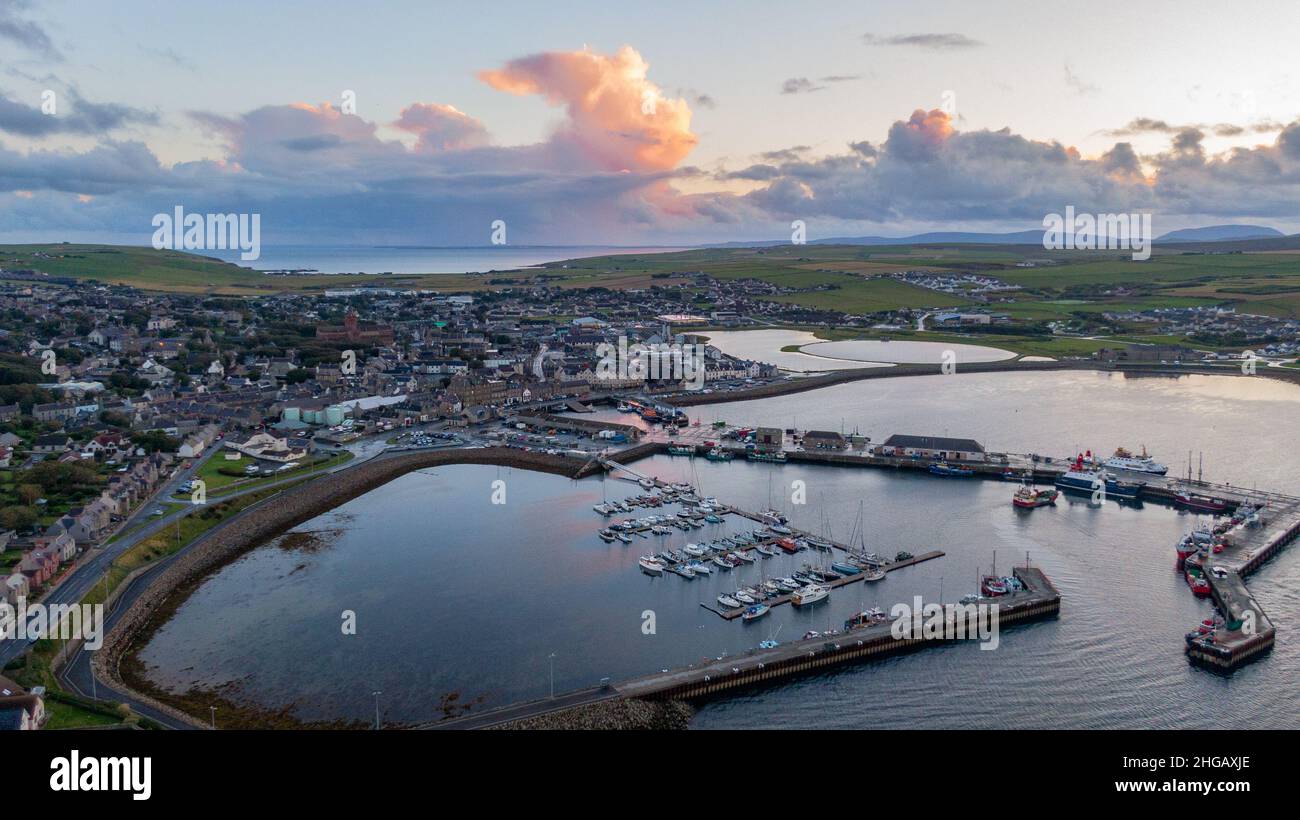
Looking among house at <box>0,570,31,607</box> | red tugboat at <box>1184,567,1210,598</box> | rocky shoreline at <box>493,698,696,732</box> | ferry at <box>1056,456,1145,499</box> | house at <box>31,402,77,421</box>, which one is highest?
house at <box>31,402,77,421</box>

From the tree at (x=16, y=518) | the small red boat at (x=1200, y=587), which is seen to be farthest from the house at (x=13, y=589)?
the small red boat at (x=1200, y=587)

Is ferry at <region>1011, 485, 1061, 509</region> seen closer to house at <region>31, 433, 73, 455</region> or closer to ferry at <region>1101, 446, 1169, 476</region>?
ferry at <region>1101, 446, 1169, 476</region>

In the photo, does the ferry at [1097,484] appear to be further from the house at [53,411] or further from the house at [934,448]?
the house at [53,411]

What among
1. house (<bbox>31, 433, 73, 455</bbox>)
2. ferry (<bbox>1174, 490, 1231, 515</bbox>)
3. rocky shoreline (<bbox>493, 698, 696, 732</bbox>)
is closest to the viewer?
rocky shoreline (<bbox>493, 698, 696, 732</bbox>)

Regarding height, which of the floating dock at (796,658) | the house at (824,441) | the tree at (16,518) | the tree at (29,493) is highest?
the house at (824,441)

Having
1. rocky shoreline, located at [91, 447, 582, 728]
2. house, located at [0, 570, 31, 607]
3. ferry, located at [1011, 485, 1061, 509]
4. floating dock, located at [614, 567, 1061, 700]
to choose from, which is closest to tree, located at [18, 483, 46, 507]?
rocky shoreline, located at [91, 447, 582, 728]

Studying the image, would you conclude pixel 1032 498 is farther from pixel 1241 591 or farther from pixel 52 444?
pixel 52 444
